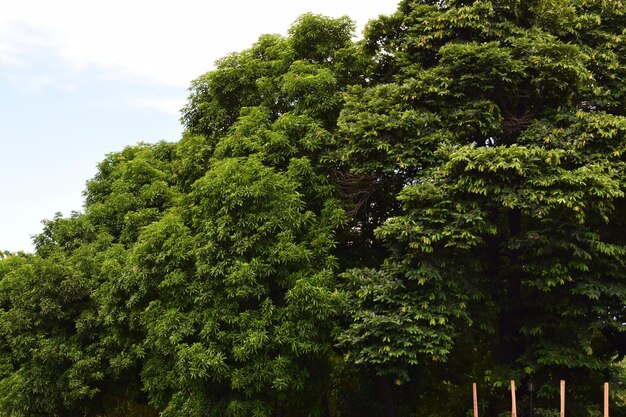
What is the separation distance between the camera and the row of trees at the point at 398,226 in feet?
37.5

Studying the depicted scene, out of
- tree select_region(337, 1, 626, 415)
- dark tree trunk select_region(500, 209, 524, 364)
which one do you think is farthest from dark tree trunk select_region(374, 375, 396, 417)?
dark tree trunk select_region(500, 209, 524, 364)

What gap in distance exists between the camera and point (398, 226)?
11.7 m

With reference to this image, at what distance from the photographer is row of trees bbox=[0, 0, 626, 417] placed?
1143 centimetres

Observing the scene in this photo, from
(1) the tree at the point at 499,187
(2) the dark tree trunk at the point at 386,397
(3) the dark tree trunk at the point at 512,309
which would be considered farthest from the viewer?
(2) the dark tree trunk at the point at 386,397

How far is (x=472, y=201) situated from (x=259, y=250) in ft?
14.5

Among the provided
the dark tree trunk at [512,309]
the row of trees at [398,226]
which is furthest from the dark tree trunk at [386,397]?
the dark tree trunk at [512,309]

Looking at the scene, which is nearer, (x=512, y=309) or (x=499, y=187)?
(x=499, y=187)

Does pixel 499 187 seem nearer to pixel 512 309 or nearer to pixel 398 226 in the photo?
pixel 398 226

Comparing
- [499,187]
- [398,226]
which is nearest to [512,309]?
[499,187]

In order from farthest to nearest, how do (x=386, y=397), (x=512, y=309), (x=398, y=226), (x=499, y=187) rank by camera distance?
1. (x=386, y=397)
2. (x=512, y=309)
3. (x=398, y=226)
4. (x=499, y=187)

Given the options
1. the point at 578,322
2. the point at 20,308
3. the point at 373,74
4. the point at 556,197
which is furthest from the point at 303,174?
the point at 20,308

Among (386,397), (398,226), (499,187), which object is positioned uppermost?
(499,187)

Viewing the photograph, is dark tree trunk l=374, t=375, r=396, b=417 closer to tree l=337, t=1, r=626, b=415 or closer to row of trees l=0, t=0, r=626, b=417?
row of trees l=0, t=0, r=626, b=417

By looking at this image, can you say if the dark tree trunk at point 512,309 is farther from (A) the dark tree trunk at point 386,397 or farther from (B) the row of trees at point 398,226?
(A) the dark tree trunk at point 386,397
